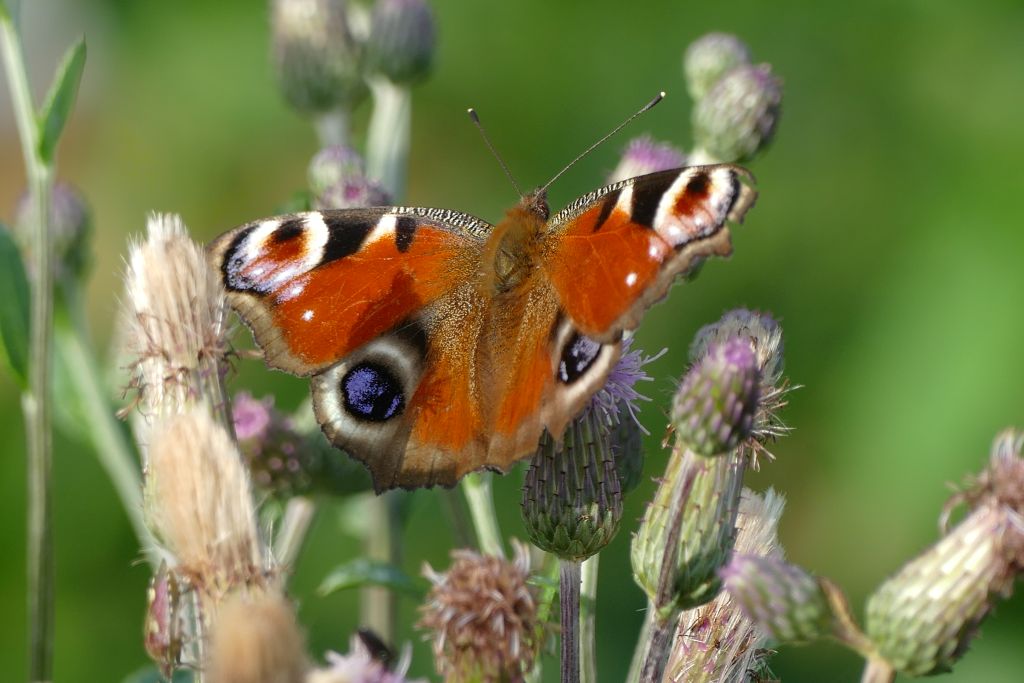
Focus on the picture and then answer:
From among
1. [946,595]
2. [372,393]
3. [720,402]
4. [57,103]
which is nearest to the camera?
[946,595]

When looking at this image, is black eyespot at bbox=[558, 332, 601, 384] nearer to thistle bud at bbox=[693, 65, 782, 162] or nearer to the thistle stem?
the thistle stem

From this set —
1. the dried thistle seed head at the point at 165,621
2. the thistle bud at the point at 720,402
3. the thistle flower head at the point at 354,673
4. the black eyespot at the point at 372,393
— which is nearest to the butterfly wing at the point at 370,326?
the black eyespot at the point at 372,393

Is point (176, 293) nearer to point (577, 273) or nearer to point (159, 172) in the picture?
point (577, 273)

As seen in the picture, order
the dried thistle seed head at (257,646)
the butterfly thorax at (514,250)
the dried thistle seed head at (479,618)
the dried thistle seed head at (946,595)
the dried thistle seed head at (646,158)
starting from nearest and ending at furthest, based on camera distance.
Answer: the dried thistle seed head at (257,646), the dried thistle seed head at (946,595), the dried thistle seed head at (479,618), the butterfly thorax at (514,250), the dried thistle seed head at (646,158)

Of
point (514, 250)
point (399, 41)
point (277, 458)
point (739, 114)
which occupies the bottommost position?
point (277, 458)

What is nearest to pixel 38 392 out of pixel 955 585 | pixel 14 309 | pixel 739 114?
pixel 14 309

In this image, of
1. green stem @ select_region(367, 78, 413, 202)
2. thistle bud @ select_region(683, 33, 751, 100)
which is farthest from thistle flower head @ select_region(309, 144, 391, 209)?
thistle bud @ select_region(683, 33, 751, 100)

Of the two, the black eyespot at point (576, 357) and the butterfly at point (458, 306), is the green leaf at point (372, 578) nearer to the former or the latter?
the butterfly at point (458, 306)

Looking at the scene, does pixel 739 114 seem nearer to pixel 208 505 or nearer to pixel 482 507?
pixel 482 507
